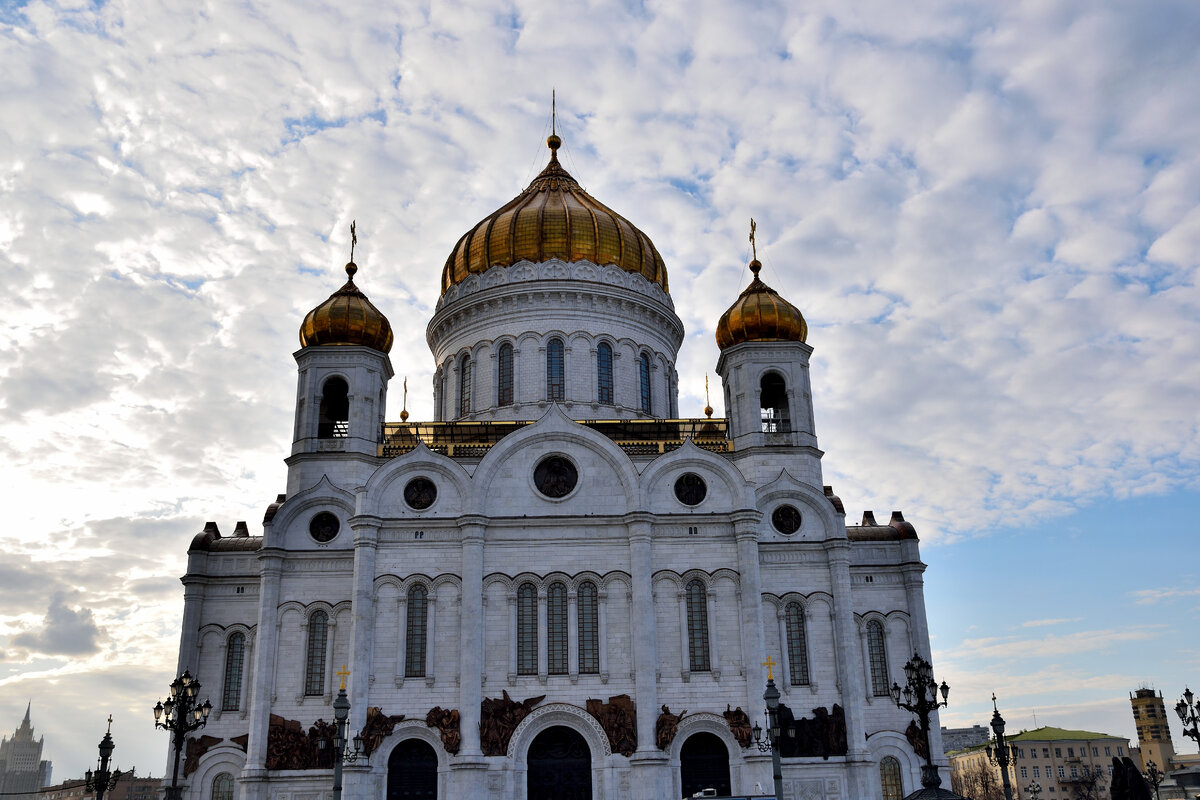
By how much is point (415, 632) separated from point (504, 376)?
9384mm

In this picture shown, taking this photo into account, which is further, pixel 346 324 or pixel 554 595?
pixel 346 324

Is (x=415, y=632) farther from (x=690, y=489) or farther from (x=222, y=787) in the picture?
(x=690, y=489)

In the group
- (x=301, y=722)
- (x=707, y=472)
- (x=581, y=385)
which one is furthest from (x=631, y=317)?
(x=301, y=722)

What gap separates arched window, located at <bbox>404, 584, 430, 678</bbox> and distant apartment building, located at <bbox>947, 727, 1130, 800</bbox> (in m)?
56.4

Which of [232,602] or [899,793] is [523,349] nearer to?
[232,602]

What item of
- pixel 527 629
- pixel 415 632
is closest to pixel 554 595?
pixel 527 629

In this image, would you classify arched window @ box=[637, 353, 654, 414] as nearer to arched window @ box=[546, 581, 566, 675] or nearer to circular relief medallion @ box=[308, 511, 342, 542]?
arched window @ box=[546, 581, 566, 675]

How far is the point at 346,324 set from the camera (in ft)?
98.3

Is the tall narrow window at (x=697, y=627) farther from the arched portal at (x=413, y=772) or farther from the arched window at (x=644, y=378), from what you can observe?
the arched window at (x=644, y=378)

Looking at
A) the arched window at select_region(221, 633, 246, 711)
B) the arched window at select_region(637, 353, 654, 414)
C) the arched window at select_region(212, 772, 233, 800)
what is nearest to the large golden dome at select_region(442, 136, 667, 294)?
the arched window at select_region(637, 353, 654, 414)

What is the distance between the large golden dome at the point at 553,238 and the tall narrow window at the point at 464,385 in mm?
2918

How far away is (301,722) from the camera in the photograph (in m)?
25.8

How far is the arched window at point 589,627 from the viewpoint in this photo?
26000 mm

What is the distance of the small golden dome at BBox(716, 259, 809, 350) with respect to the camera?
30391mm
